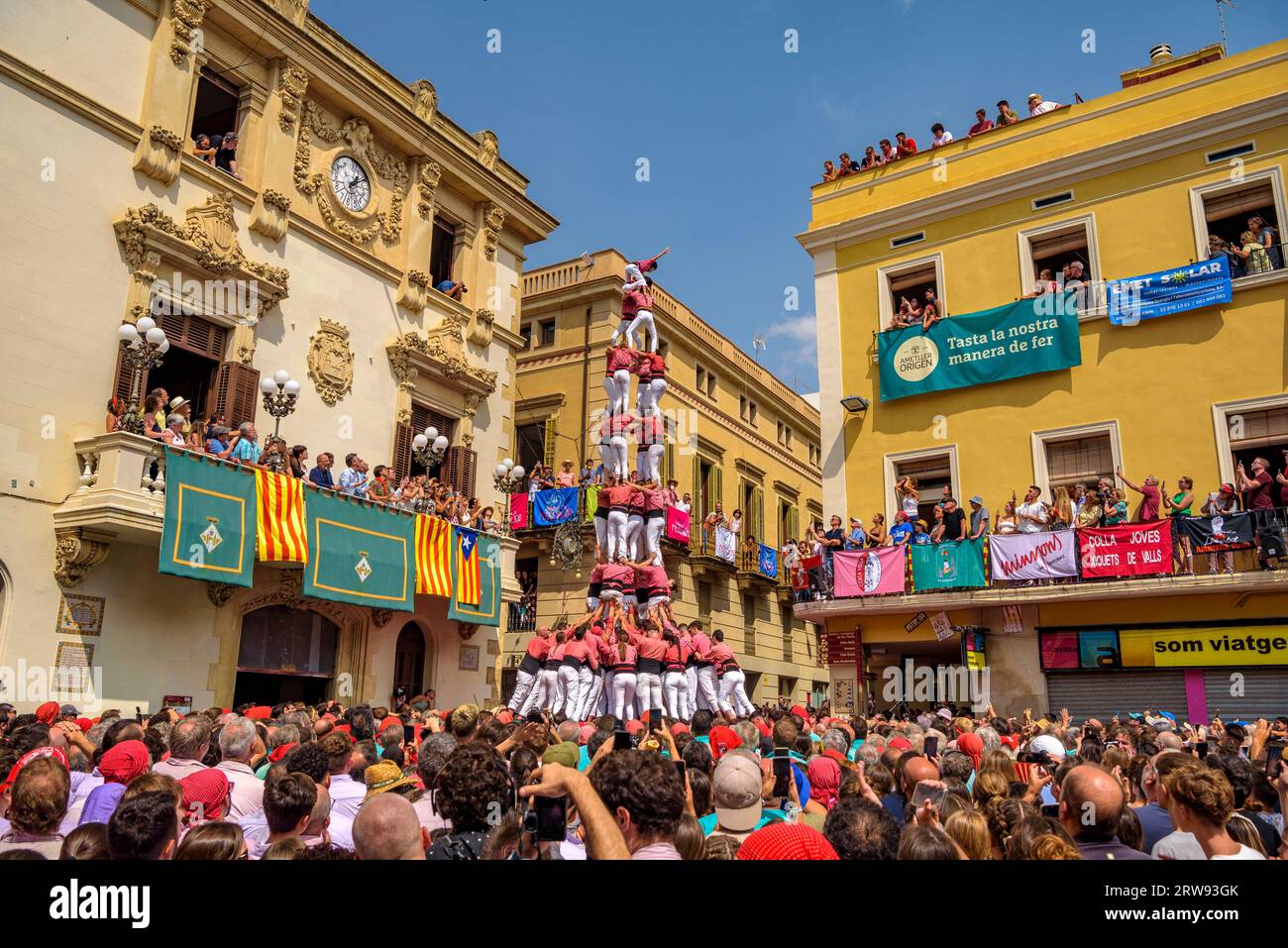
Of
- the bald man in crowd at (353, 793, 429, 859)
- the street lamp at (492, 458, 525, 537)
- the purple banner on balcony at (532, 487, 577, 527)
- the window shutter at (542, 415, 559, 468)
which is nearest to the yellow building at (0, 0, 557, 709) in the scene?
the street lamp at (492, 458, 525, 537)

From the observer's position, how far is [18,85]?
15.0m

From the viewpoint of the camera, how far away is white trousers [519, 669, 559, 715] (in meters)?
14.7

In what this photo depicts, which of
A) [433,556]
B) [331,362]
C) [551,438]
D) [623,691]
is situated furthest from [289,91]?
[623,691]

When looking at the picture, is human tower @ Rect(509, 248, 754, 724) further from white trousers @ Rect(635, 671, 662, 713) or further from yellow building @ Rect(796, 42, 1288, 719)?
yellow building @ Rect(796, 42, 1288, 719)

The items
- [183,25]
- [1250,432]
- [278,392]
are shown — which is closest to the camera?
[278,392]

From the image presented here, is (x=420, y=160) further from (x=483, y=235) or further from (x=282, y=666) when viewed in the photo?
(x=282, y=666)

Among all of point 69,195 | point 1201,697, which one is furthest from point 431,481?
point 1201,697

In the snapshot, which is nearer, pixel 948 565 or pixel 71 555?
pixel 71 555

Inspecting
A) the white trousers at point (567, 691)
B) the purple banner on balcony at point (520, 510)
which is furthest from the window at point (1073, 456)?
the purple banner on balcony at point (520, 510)

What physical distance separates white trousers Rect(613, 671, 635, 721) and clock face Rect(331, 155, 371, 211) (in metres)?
12.8

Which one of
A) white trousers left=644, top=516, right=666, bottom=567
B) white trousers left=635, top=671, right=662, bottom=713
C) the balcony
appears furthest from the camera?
the balcony

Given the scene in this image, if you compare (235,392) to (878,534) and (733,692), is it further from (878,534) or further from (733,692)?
(878,534)

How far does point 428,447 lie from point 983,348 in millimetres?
12823

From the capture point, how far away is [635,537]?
16.0 meters
